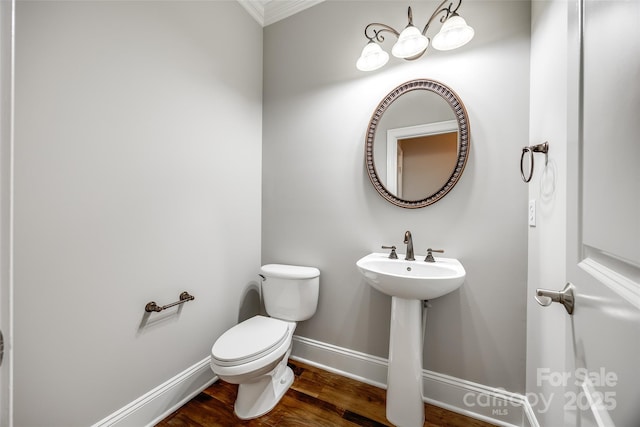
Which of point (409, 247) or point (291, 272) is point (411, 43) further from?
point (291, 272)

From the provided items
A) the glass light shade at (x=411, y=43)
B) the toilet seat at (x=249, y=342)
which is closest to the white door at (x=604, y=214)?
the glass light shade at (x=411, y=43)

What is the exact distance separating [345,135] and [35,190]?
1530 millimetres

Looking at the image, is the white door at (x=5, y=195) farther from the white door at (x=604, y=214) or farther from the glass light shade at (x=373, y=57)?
the glass light shade at (x=373, y=57)

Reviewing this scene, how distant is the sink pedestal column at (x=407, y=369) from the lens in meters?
1.25

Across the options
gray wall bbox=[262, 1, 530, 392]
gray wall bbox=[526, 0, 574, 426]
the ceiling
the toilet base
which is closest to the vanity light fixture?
gray wall bbox=[262, 1, 530, 392]

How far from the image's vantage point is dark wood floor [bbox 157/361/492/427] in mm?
1285

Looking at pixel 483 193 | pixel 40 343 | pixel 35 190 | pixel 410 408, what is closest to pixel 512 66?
pixel 483 193

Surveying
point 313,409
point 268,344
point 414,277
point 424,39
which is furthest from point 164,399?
point 424,39

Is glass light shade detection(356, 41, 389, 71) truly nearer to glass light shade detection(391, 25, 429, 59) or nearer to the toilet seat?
glass light shade detection(391, 25, 429, 59)

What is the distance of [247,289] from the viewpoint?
1879 mm

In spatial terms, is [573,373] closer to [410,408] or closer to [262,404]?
[410,408]

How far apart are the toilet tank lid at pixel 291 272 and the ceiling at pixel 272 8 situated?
1.93m

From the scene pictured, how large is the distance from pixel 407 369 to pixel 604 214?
1.19 metres

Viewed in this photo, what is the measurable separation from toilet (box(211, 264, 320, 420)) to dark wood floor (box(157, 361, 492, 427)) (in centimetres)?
7
